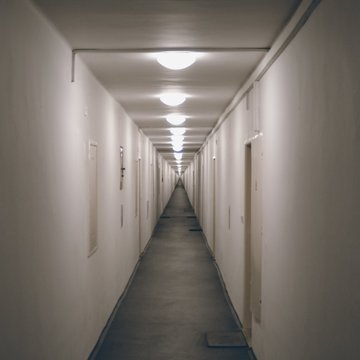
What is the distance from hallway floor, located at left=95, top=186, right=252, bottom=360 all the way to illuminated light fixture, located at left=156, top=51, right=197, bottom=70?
2546 mm

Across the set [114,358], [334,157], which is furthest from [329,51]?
[114,358]

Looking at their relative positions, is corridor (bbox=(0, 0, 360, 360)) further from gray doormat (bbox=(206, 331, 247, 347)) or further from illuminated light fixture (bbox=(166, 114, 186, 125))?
illuminated light fixture (bbox=(166, 114, 186, 125))

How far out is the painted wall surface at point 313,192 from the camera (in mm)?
1758

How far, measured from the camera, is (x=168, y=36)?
3.10 m

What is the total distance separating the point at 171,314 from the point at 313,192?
3.58 m

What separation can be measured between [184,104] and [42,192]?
3.79 meters

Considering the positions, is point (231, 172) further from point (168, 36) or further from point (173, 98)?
point (168, 36)

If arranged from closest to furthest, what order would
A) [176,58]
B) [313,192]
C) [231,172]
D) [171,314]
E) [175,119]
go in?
1. [313,192]
2. [176,58]
3. [171,314]
4. [231,172]
5. [175,119]

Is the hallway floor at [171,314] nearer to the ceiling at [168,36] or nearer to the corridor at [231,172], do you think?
the corridor at [231,172]

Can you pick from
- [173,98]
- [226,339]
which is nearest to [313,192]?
[226,339]

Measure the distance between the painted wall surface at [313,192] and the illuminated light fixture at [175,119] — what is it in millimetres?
3604

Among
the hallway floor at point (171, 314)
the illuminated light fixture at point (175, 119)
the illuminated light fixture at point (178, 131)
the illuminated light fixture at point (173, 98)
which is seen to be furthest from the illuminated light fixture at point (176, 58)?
the illuminated light fixture at point (178, 131)

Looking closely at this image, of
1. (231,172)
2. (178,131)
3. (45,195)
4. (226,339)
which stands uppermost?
(178,131)

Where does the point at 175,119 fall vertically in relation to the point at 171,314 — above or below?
above
